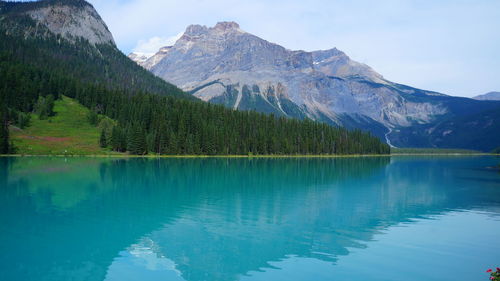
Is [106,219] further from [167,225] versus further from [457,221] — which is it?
[457,221]

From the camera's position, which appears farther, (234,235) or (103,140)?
(103,140)

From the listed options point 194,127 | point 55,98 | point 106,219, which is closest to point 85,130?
point 55,98

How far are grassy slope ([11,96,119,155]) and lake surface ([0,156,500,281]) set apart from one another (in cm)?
7719

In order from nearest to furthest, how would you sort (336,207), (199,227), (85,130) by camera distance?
1. (199,227)
2. (336,207)
3. (85,130)

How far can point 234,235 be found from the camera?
2788cm

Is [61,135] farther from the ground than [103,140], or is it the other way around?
[61,135]

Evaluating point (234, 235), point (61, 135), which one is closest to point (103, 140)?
point (61, 135)

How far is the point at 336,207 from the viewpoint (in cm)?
4169

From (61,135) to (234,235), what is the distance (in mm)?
126225

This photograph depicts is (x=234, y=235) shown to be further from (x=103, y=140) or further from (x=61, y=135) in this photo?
(x=61, y=135)

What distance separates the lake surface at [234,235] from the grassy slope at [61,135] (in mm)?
77192

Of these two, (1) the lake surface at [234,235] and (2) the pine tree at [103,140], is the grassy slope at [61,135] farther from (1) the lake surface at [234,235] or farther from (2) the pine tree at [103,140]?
(1) the lake surface at [234,235]

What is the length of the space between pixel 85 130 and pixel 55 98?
30080 millimetres

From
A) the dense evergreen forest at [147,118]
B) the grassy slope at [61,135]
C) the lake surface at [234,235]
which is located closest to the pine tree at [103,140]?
the dense evergreen forest at [147,118]
